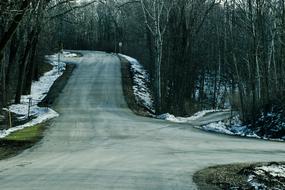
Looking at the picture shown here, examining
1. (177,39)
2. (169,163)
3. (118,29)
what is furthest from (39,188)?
(118,29)

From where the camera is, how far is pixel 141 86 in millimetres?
55500

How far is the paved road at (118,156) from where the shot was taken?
11203mm

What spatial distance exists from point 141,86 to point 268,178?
1714 inches

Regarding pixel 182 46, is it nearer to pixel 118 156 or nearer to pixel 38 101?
pixel 38 101

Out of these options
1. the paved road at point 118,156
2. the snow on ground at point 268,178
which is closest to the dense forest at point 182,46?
the paved road at point 118,156

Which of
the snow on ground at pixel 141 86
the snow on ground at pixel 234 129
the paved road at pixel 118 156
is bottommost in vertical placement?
the snow on ground at pixel 234 129

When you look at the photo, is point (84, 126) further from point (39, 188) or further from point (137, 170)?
point (39, 188)

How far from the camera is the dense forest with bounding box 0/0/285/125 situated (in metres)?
24.3

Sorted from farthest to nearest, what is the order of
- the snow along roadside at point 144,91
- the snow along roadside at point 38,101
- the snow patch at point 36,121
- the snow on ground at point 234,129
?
the snow along roadside at point 144,91, the snow along roadside at point 38,101, the snow on ground at point 234,129, the snow patch at point 36,121

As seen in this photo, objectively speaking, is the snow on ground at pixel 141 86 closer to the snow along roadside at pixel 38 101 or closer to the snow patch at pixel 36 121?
the snow along roadside at pixel 38 101

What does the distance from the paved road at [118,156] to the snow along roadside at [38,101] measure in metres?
1.43

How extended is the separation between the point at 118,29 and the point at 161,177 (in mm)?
97108

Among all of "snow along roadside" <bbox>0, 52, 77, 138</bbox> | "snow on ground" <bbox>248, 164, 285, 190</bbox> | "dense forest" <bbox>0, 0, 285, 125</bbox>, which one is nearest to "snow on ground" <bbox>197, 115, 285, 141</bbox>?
"dense forest" <bbox>0, 0, 285, 125</bbox>

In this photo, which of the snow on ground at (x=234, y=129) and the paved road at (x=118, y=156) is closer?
the paved road at (x=118, y=156)
